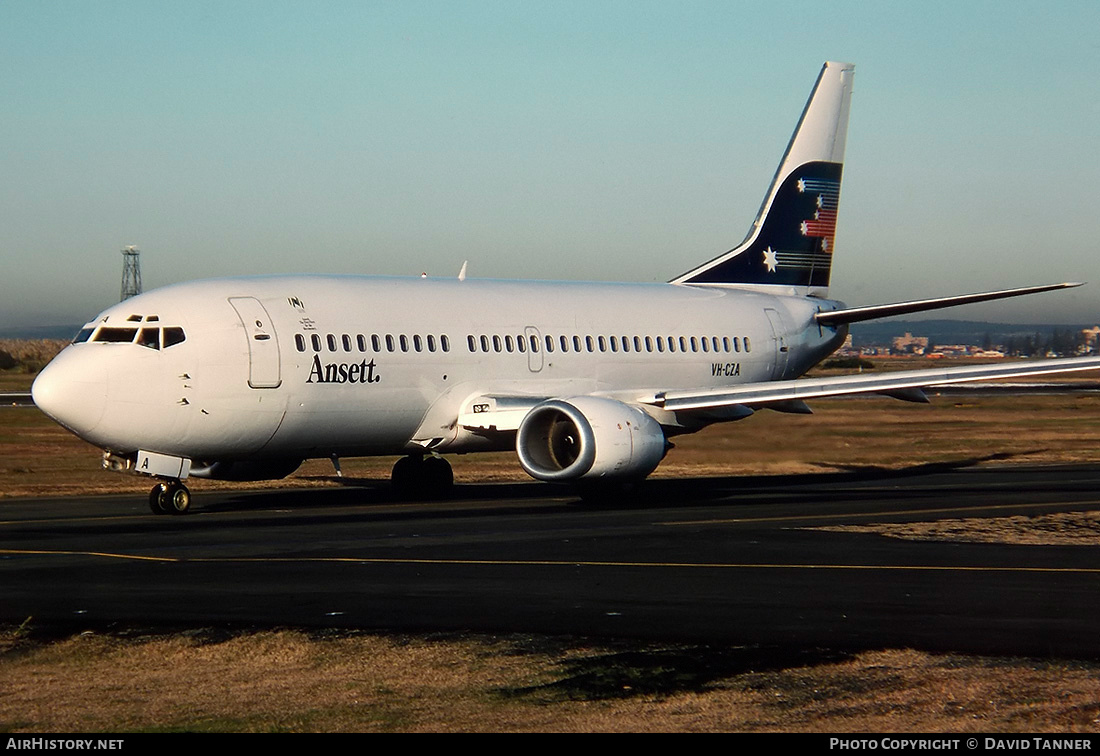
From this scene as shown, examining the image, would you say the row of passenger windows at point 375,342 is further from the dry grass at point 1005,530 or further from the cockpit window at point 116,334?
the dry grass at point 1005,530

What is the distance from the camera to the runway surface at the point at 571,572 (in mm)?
13680

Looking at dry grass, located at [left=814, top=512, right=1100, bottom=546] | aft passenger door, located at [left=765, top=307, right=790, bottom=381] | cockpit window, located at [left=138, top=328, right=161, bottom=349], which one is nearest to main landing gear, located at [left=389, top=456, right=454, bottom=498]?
cockpit window, located at [left=138, top=328, right=161, bottom=349]

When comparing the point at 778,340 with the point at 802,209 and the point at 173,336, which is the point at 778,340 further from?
the point at 173,336

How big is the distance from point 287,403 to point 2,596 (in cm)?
1045

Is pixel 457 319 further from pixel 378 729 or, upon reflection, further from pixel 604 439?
pixel 378 729

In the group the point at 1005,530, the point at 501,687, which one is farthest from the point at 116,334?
the point at 501,687

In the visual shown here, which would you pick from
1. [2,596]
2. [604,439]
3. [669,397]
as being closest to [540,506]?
[604,439]

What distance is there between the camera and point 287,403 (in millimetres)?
25719

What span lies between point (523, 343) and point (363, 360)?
4382 mm

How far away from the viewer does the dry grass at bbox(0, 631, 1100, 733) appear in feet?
31.6

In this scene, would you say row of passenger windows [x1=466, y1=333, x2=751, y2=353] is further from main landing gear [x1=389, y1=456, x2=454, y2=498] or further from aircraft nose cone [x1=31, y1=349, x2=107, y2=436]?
aircraft nose cone [x1=31, y1=349, x2=107, y2=436]

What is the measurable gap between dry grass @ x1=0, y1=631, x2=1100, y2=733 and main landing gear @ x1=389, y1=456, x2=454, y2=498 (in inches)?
685

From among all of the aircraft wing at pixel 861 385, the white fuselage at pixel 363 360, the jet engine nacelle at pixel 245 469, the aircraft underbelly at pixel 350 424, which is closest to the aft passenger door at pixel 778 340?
the white fuselage at pixel 363 360

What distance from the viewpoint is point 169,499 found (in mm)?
25141
